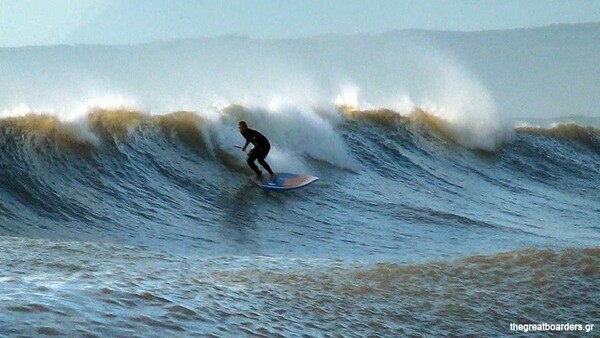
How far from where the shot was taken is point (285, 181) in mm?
13125

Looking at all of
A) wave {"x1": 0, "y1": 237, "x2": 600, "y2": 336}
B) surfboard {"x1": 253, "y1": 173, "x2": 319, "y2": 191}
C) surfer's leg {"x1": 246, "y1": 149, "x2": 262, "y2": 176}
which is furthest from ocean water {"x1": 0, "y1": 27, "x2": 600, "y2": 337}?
surfer's leg {"x1": 246, "y1": 149, "x2": 262, "y2": 176}

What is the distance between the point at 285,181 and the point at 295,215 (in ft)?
5.27

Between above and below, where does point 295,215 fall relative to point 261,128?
below

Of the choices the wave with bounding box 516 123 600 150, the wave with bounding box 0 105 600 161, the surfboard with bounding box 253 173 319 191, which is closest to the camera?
the wave with bounding box 0 105 600 161

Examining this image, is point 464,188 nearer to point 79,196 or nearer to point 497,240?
point 497,240

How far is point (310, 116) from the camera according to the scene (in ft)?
57.3

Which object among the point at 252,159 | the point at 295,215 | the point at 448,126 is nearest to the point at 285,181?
the point at 252,159

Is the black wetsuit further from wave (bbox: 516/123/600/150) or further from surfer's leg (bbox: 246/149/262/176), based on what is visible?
wave (bbox: 516/123/600/150)

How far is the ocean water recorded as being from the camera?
4.89m

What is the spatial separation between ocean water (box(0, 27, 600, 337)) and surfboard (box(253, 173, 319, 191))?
7.2 inches

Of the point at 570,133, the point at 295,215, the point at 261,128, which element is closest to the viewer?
the point at 295,215

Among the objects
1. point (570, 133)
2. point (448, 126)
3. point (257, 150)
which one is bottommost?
point (257, 150)

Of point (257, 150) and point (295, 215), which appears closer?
point (295, 215)

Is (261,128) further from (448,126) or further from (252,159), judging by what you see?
(448,126)
